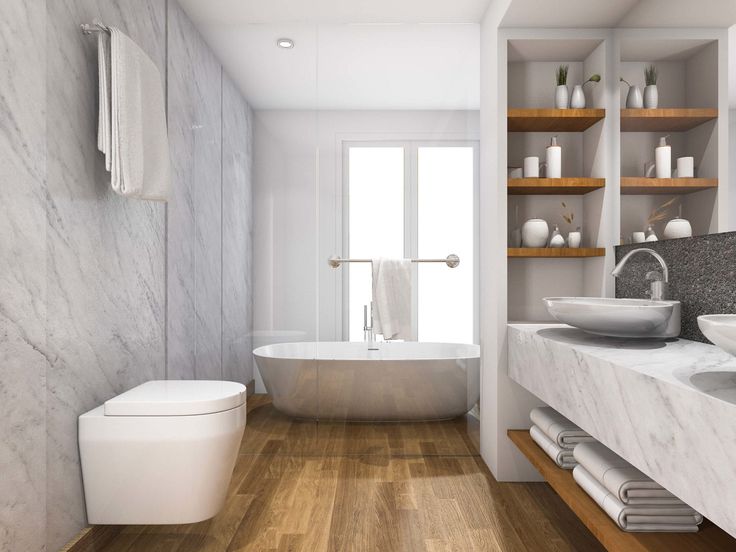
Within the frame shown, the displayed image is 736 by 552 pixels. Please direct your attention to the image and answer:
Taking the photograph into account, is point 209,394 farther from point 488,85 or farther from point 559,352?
point 488,85

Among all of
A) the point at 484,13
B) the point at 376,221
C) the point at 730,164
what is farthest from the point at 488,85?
the point at 730,164

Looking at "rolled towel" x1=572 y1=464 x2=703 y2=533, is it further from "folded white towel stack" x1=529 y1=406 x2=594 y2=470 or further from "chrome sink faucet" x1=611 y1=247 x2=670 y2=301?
"chrome sink faucet" x1=611 y1=247 x2=670 y2=301

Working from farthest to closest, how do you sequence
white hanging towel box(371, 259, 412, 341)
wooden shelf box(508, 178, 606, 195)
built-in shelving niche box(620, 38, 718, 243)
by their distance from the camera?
white hanging towel box(371, 259, 412, 341)
wooden shelf box(508, 178, 606, 195)
built-in shelving niche box(620, 38, 718, 243)

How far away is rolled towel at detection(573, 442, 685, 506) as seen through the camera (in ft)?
5.26

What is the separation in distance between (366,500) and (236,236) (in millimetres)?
1696

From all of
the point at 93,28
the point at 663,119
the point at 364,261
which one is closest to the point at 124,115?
the point at 93,28

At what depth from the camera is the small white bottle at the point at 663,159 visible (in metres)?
2.22

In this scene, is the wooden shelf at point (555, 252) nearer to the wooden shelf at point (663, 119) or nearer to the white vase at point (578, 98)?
the wooden shelf at point (663, 119)

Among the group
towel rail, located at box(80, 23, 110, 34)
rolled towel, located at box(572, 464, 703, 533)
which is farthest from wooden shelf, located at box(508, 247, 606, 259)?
towel rail, located at box(80, 23, 110, 34)

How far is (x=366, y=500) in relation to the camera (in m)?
2.51

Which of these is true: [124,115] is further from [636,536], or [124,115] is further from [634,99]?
[636,536]

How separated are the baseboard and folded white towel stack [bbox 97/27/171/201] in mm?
1387

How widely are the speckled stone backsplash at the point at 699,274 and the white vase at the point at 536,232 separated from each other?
55cm

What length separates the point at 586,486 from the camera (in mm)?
1839
